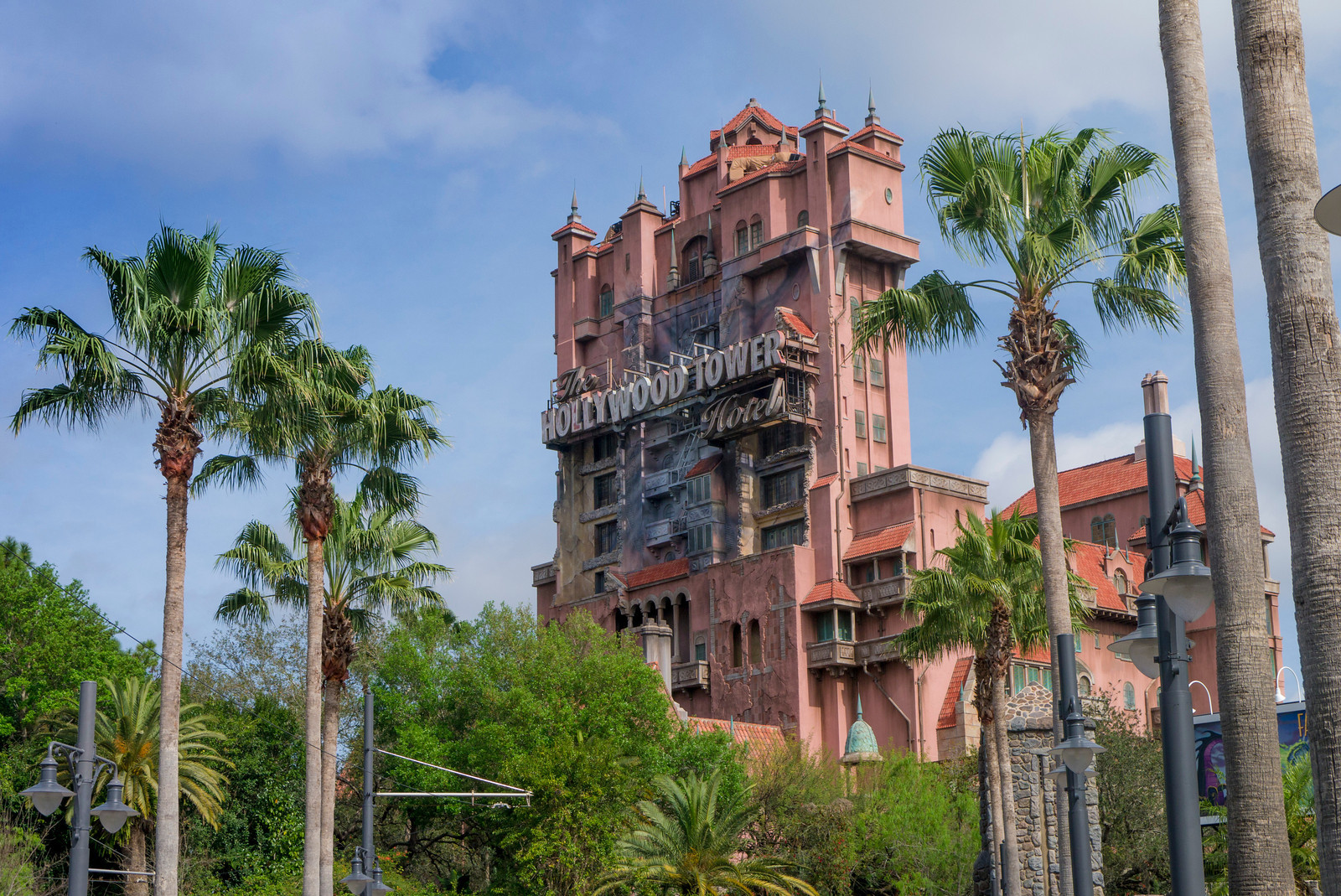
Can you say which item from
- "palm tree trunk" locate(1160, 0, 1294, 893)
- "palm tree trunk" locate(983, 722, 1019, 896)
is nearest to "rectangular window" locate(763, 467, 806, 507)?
"palm tree trunk" locate(983, 722, 1019, 896)

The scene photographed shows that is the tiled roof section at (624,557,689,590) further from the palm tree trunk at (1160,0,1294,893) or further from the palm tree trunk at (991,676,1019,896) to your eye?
the palm tree trunk at (1160,0,1294,893)

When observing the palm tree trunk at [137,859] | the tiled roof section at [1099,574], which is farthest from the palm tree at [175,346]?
the tiled roof section at [1099,574]

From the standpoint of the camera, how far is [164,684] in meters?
24.3

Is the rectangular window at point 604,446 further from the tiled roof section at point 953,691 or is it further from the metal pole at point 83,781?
the metal pole at point 83,781

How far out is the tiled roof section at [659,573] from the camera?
70750 millimetres

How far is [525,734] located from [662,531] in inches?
1077

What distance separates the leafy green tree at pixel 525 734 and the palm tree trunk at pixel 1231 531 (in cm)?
3004

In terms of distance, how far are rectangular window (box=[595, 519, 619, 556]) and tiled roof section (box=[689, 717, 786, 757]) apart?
1464 cm

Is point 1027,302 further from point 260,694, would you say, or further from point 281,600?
point 260,694


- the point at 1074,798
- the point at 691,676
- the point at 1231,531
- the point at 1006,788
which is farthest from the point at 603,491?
the point at 1231,531

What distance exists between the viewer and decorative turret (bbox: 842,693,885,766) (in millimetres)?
55062

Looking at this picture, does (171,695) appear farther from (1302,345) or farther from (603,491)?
(603,491)

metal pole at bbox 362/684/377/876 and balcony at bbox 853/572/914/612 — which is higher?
balcony at bbox 853/572/914/612

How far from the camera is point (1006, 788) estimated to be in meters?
32.2
